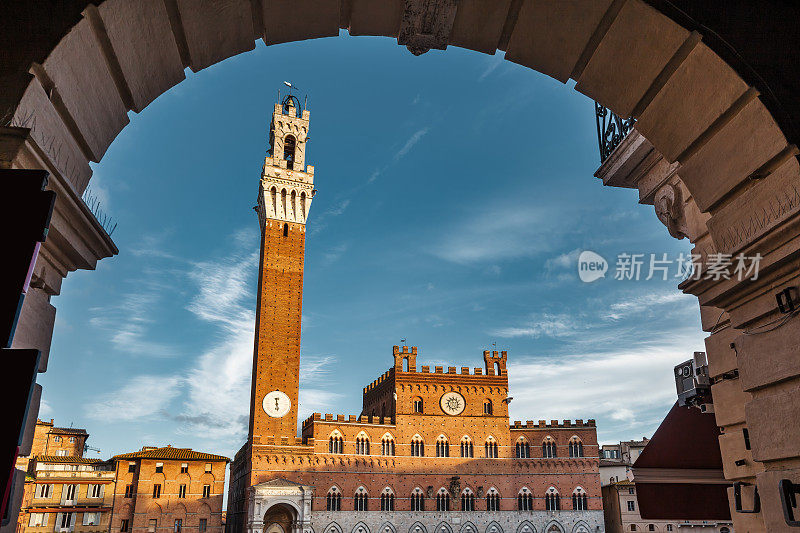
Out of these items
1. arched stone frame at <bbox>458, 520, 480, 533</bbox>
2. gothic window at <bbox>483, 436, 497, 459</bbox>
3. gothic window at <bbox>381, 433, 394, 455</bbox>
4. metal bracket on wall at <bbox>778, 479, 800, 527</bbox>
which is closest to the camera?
metal bracket on wall at <bbox>778, 479, 800, 527</bbox>

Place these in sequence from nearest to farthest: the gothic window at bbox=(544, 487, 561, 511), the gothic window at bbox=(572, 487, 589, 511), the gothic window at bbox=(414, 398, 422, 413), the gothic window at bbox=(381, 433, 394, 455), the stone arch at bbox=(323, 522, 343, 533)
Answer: the stone arch at bbox=(323, 522, 343, 533), the gothic window at bbox=(381, 433, 394, 455), the gothic window at bbox=(544, 487, 561, 511), the gothic window at bbox=(572, 487, 589, 511), the gothic window at bbox=(414, 398, 422, 413)

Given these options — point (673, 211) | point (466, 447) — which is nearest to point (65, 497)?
point (466, 447)

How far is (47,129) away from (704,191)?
3.92 metres

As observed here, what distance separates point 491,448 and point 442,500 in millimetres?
5165

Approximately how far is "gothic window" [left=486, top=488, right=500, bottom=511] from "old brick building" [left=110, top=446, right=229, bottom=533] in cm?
1802

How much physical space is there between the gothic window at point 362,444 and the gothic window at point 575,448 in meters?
14.8

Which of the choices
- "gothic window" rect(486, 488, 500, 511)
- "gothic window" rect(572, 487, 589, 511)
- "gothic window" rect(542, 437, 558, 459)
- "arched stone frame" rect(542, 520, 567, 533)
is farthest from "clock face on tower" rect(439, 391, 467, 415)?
"gothic window" rect(572, 487, 589, 511)

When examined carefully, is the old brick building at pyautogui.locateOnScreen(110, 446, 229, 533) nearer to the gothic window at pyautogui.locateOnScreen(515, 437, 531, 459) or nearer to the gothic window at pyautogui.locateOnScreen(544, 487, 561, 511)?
the gothic window at pyautogui.locateOnScreen(515, 437, 531, 459)

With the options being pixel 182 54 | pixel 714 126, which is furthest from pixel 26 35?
pixel 714 126

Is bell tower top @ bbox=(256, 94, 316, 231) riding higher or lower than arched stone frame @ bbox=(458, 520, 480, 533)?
higher

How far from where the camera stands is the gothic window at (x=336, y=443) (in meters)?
40.4

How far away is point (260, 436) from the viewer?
38.8 meters

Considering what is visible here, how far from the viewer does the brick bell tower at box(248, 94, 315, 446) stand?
1575 inches

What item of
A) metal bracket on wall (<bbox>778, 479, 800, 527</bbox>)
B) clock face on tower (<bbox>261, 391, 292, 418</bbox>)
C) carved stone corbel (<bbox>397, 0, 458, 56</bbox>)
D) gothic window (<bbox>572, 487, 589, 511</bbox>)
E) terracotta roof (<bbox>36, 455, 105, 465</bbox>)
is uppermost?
clock face on tower (<bbox>261, 391, 292, 418</bbox>)
